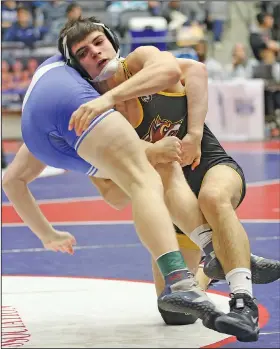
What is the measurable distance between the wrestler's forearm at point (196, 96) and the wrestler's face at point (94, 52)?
1.52 feet

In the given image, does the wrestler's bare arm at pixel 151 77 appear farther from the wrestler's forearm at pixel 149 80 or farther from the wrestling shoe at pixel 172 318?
the wrestling shoe at pixel 172 318

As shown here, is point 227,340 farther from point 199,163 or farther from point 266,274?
point 199,163

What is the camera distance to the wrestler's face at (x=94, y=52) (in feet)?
15.8

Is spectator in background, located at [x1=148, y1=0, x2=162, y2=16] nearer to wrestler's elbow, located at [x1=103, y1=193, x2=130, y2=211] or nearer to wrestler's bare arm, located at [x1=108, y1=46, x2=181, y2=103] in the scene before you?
wrestler's elbow, located at [x1=103, y1=193, x2=130, y2=211]

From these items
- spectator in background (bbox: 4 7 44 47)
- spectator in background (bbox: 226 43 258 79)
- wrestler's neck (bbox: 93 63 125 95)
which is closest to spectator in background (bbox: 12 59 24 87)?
spectator in background (bbox: 4 7 44 47)

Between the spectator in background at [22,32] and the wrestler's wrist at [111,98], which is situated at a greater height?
the wrestler's wrist at [111,98]

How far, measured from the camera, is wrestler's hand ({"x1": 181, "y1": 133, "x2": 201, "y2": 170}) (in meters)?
4.98

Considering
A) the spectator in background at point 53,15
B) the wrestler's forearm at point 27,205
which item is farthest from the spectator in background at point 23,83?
the wrestler's forearm at point 27,205

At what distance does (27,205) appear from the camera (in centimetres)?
543

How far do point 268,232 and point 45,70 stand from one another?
351cm

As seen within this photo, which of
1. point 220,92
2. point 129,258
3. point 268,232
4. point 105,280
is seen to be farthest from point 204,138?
point 220,92

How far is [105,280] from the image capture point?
21.0 feet

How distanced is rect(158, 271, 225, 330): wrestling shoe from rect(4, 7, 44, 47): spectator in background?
13.6 m

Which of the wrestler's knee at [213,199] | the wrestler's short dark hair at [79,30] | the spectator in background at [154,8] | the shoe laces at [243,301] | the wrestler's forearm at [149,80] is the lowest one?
the spectator in background at [154,8]
